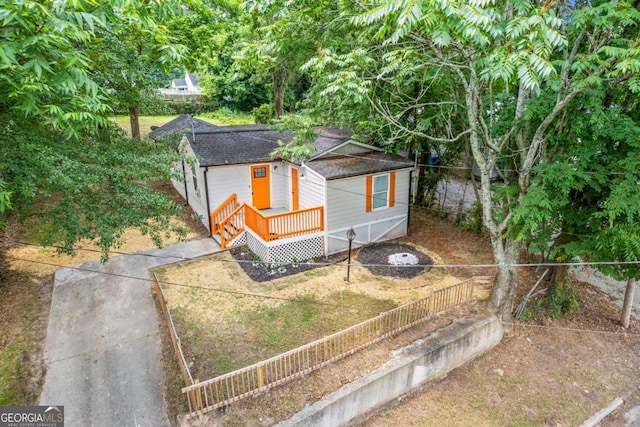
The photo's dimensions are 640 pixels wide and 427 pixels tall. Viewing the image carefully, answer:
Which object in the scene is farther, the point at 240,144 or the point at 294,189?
the point at 240,144

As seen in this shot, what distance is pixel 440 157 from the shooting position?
1450 centimetres

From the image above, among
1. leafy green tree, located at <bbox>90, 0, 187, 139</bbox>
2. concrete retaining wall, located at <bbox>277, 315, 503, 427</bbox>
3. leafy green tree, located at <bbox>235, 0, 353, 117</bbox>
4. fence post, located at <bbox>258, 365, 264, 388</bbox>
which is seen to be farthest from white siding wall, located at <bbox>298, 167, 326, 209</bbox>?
fence post, located at <bbox>258, 365, 264, 388</bbox>

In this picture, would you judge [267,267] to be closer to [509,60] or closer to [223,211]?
[223,211]

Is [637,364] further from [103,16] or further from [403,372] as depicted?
[103,16]

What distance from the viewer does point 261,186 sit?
45.8 ft

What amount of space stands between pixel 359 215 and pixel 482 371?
5782mm

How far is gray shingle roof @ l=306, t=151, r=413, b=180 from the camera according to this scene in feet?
38.0

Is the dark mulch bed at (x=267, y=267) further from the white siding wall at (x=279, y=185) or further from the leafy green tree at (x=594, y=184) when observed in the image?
the leafy green tree at (x=594, y=184)

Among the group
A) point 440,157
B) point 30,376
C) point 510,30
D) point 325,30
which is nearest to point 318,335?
point 30,376

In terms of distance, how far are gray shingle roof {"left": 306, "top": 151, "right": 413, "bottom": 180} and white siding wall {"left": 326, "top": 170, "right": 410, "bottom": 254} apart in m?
0.25

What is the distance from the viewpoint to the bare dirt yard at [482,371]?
22.2 feet

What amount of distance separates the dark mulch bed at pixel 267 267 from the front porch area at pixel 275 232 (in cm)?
21

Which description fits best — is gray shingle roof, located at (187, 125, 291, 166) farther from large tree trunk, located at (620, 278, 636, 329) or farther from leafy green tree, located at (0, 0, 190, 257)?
large tree trunk, located at (620, 278, 636, 329)

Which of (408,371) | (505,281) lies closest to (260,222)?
(408,371)
